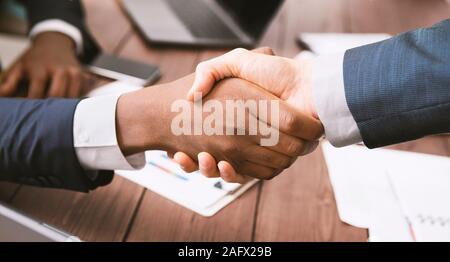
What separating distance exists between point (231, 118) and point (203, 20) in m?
0.58

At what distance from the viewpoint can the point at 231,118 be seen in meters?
0.64

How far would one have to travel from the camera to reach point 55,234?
537mm

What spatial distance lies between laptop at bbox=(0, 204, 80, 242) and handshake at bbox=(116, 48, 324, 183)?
178 millimetres

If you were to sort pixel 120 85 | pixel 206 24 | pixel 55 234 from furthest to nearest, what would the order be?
1. pixel 206 24
2. pixel 120 85
3. pixel 55 234

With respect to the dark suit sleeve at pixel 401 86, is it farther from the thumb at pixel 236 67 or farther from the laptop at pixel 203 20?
the laptop at pixel 203 20

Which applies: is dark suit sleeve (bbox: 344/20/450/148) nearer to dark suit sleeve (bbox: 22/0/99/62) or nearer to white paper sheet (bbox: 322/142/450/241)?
white paper sheet (bbox: 322/142/450/241)

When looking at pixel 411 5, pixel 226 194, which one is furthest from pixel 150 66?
pixel 411 5

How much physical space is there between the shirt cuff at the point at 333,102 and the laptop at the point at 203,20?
1.44 feet

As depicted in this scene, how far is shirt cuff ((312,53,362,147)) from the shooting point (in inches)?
24.2

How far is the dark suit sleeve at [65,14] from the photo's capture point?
1.00 m

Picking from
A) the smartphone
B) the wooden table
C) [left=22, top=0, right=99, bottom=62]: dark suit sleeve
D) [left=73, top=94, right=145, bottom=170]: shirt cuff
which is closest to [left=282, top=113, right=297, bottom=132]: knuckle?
the wooden table
